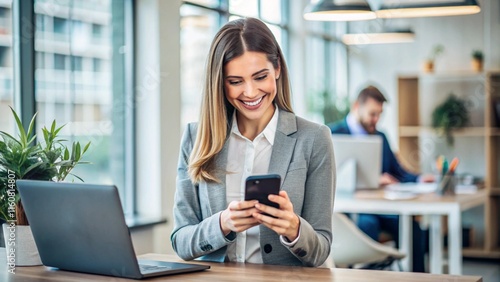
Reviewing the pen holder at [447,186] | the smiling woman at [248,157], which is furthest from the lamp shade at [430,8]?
the smiling woman at [248,157]

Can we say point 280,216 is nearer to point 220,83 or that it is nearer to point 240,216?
point 240,216

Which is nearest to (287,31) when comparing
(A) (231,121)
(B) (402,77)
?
(B) (402,77)

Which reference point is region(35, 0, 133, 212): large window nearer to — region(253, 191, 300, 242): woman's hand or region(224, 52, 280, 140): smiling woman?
region(224, 52, 280, 140): smiling woman

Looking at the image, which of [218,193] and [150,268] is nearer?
[150,268]

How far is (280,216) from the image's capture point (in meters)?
2.00

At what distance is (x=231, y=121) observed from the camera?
2393 mm

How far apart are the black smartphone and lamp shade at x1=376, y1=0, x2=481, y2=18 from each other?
3906 millimetres

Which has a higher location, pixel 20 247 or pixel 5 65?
pixel 5 65

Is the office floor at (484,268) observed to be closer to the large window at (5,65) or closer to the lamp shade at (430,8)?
the lamp shade at (430,8)

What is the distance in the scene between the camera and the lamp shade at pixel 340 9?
5078 millimetres

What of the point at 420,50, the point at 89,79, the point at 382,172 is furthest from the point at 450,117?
the point at 89,79

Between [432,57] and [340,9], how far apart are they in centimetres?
333

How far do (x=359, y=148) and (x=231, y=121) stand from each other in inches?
128

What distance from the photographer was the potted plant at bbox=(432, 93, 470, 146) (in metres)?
7.71
